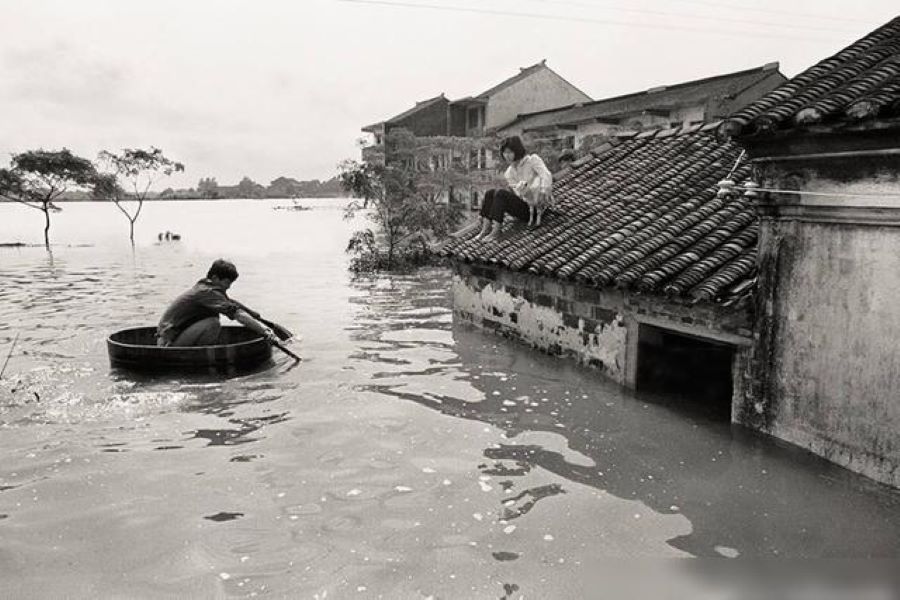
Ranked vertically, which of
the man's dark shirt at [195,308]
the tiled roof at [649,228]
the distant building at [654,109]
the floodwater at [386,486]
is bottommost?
the floodwater at [386,486]

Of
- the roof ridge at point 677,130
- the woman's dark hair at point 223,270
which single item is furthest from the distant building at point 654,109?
the woman's dark hair at point 223,270

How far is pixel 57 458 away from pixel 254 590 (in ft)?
11.2

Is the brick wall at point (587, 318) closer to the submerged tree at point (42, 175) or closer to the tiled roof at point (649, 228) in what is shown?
the tiled roof at point (649, 228)

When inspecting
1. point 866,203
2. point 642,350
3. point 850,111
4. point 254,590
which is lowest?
point 254,590

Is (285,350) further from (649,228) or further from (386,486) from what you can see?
(649,228)

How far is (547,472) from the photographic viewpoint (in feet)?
21.2

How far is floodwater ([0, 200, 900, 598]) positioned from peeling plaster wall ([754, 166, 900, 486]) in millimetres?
310

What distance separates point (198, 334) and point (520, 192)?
18.8 feet

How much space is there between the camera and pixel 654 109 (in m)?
29.4

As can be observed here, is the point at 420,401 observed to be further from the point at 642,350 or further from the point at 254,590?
the point at 254,590

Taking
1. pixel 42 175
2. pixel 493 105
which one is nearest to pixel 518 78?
pixel 493 105

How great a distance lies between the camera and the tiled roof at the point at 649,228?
25.5ft

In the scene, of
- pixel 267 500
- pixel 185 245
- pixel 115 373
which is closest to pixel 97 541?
pixel 267 500

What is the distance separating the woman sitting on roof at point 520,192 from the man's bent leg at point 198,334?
495 cm
